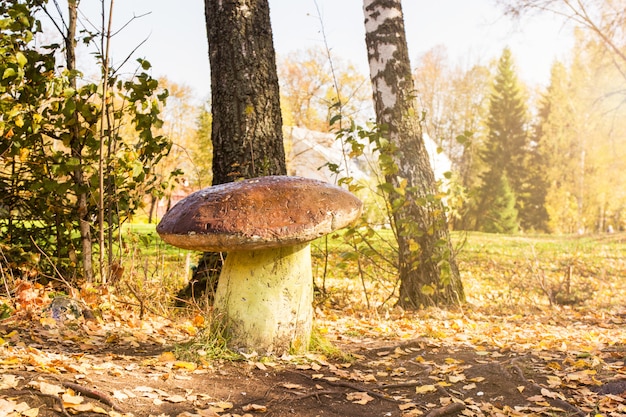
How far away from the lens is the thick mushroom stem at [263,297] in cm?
404

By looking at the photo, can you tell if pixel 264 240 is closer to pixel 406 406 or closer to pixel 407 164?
pixel 406 406

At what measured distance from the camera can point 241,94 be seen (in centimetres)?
598

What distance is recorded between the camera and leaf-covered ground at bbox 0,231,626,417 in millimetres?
3219

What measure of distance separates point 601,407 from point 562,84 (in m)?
37.6

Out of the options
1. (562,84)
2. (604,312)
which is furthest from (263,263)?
(562,84)

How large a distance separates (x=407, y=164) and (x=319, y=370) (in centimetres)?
349

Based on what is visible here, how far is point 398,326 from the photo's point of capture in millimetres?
5941

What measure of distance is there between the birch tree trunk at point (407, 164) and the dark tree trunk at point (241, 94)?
61.8 inches

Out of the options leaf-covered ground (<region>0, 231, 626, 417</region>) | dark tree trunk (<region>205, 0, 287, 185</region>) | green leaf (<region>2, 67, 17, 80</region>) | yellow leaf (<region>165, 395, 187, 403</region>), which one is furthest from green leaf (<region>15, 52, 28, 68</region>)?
yellow leaf (<region>165, 395, 187, 403</region>)

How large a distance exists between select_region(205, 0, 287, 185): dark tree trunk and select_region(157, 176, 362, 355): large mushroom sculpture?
1956mm

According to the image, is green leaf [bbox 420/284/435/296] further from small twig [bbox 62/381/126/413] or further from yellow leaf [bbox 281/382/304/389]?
small twig [bbox 62/381/126/413]

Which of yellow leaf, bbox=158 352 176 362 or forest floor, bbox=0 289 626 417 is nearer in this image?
forest floor, bbox=0 289 626 417

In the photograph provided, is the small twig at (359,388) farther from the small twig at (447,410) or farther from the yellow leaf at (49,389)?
the yellow leaf at (49,389)

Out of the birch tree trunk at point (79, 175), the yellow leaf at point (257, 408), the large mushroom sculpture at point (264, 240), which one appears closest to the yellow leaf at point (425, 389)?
the large mushroom sculpture at point (264, 240)
